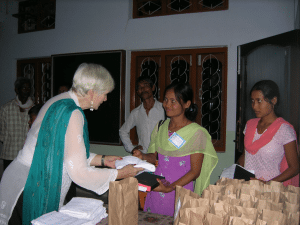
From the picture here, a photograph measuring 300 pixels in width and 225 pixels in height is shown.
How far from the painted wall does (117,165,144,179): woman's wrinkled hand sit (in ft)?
8.19

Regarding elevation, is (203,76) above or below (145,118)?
above

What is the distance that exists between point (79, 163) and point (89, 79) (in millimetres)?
471

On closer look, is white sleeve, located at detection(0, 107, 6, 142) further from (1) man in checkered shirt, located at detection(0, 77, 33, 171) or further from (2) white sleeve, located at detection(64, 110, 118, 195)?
(2) white sleeve, located at detection(64, 110, 118, 195)

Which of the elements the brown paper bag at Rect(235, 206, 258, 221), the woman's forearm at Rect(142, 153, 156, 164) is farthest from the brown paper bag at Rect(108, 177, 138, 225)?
the woman's forearm at Rect(142, 153, 156, 164)

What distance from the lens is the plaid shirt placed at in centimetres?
352

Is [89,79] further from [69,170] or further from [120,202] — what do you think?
[120,202]

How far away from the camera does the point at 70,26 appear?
14.6ft

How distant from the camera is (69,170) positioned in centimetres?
123

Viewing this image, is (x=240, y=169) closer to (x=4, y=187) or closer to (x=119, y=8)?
(x=4, y=187)

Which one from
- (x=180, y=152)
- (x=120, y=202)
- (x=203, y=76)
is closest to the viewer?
(x=120, y=202)

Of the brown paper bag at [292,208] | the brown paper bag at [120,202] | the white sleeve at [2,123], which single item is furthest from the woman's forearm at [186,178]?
the white sleeve at [2,123]

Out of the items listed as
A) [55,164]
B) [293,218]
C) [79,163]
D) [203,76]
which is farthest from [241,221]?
[203,76]

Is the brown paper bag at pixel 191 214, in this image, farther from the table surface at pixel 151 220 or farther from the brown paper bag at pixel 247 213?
the table surface at pixel 151 220

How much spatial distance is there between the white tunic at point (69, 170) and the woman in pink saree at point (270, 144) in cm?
108
